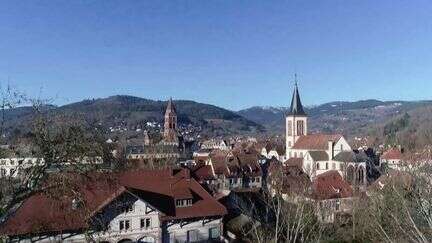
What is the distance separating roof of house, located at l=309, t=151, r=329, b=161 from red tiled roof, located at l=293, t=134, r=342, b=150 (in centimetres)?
112

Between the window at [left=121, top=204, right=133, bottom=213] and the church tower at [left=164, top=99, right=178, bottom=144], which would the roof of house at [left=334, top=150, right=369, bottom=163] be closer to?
the window at [left=121, top=204, right=133, bottom=213]

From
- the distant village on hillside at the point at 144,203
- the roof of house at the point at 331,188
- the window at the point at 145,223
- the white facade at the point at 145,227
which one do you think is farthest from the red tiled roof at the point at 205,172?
the window at the point at 145,223

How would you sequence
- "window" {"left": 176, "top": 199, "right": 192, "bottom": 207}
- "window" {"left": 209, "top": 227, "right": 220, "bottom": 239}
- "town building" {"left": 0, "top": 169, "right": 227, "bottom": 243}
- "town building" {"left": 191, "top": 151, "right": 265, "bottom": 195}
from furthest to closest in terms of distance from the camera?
"town building" {"left": 191, "top": 151, "right": 265, "bottom": 195}, "window" {"left": 209, "top": 227, "right": 220, "bottom": 239}, "window" {"left": 176, "top": 199, "right": 192, "bottom": 207}, "town building" {"left": 0, "top": 169, "right": 227, "bottom": 243}

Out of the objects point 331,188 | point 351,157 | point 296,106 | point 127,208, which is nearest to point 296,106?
point 296,106

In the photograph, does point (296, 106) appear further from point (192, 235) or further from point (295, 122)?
point (192, 235)

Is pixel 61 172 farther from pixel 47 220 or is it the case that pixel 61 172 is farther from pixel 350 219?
pixel 350 219

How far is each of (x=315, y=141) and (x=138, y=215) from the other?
176ft

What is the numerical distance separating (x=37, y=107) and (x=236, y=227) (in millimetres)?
22853

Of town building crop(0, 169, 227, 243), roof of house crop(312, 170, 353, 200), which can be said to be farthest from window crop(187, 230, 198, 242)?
roof of house crop(312, 170, 353, 200)

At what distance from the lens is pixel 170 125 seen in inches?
5271

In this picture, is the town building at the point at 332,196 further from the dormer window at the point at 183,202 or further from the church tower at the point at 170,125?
the church tower at the point at 170,125

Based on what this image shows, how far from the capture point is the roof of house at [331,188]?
41.8m

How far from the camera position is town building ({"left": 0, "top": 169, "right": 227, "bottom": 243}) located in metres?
25.2

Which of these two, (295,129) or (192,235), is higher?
(295,129)
